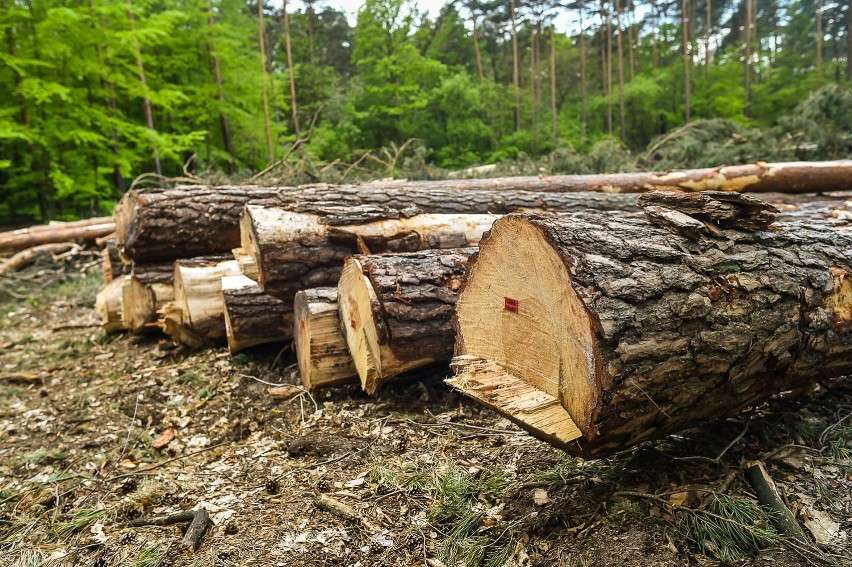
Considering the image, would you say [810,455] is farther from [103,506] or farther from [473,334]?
[103,506]

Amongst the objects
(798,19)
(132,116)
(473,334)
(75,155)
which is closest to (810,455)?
(473,334)

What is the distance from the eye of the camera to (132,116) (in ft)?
42.3

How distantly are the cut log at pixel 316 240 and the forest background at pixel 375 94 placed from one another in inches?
131

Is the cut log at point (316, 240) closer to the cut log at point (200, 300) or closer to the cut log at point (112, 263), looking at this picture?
the cut log at point (200, 300)

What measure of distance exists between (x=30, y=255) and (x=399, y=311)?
25.2 ft

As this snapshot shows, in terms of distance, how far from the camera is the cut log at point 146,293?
515cm

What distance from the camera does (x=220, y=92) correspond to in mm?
12984

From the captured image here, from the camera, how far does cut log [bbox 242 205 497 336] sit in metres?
4.02

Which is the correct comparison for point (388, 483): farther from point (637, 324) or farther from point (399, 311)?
point (637, 324)

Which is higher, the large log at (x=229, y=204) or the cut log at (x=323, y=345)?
the large log at (x=229, y=204)

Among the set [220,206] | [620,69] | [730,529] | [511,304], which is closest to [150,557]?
[511,304]

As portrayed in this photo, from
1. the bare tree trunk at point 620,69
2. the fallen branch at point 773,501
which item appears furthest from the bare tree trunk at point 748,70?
the fallen branch at point 773,501

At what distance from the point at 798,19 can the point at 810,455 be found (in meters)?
30.8

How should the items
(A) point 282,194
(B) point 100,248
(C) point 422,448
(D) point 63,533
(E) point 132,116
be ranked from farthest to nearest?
(E) point 132,116, (B) point 100,248, (A) point 282,194, (C) point 422,448, (D) point 63,533
